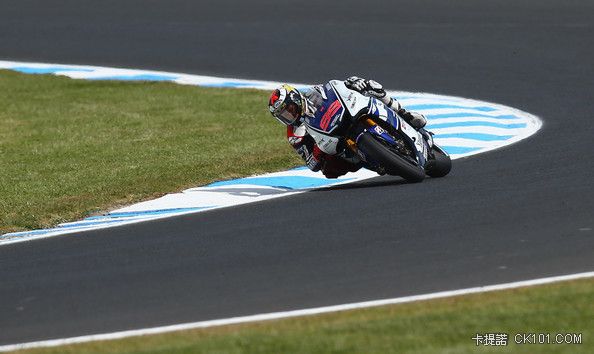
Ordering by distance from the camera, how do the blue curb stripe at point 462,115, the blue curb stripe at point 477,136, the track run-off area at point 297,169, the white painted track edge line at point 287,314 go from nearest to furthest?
the white painted track edge line at point 287,314
the track run-off area at point 297,169
the blue curb stripe at point 477,136
the blue curb stripe at point 462,115

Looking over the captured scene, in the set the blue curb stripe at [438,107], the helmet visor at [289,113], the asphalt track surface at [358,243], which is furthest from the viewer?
the blue curb stripe at [438,107]

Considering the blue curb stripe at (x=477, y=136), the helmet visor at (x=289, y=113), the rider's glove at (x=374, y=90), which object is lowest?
the blue curb stripe at (x=477, y=136)

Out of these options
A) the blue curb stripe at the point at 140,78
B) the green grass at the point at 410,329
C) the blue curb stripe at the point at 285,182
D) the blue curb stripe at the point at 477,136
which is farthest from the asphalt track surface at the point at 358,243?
the blue curb stripe at the point at 140,78

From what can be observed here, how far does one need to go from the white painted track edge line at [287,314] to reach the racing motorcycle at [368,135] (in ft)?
13.7

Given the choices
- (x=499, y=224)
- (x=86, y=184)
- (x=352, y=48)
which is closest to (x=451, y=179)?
(x=499, y=224)

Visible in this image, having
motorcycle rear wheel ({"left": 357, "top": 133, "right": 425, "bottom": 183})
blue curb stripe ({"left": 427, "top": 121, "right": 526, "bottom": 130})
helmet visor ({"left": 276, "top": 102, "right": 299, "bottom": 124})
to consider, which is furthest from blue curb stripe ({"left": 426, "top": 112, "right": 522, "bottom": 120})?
helmet visor ({"left": 276, "top": 102, "right": 299, "bottom": 124})

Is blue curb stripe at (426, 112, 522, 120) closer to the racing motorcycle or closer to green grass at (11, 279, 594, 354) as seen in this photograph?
the racing motorcycle

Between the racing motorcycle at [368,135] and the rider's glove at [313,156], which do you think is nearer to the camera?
the racing motorcycle at [368,135]

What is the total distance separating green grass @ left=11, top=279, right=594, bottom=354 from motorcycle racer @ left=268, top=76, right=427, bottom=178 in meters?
4.92

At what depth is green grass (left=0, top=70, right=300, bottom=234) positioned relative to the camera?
13930 mm

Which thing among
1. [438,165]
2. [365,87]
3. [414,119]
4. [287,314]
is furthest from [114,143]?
[287,314]

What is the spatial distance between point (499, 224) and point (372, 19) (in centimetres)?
1680

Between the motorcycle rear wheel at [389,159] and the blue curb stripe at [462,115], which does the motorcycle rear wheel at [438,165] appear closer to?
the motorcycle rear wheel at [389,159]

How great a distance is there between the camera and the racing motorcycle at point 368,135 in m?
12.9
